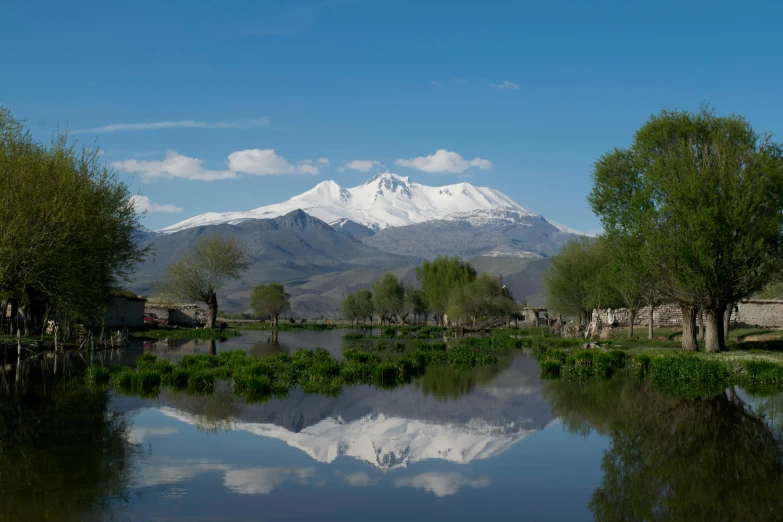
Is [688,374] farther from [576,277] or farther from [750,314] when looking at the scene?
[750,314]

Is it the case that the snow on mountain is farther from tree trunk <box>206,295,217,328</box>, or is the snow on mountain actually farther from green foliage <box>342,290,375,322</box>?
green foliage <box>342,290,375,322</box>

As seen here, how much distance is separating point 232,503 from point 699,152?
37.8 metres

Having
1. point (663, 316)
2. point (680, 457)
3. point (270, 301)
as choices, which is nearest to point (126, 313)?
point (270, 301)

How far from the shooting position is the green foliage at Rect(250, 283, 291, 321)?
124062 millimetres

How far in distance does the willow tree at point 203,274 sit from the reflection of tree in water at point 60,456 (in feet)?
210

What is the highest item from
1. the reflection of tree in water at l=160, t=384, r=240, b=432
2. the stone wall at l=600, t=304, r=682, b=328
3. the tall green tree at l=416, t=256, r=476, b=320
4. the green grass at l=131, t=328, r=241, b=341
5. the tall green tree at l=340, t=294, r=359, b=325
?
the tall green tree at l=416, t=256, r=476, b=320

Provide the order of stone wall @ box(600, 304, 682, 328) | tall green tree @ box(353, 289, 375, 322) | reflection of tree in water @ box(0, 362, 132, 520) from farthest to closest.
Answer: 1. tall green tree @ box(353, 289, 375, 322)
2. stone wall @ box(600, 304, 682, 328)
3. reflection of tree in water @ box(0, 362, 132, 520)

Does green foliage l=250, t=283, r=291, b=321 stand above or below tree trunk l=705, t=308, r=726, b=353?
above

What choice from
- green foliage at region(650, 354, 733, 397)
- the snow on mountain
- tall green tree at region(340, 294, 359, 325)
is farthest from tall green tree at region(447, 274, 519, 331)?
the snow on mountain

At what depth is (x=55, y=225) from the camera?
119 ft

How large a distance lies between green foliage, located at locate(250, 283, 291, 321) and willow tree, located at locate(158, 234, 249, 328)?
34.2 metres

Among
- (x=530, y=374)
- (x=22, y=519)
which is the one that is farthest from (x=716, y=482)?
(x=530, y=374)

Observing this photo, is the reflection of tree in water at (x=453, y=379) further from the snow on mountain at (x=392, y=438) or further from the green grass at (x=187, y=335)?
the green grass at (x=187, y=335)

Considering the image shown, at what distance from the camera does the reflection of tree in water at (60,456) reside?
11219 millimetres
